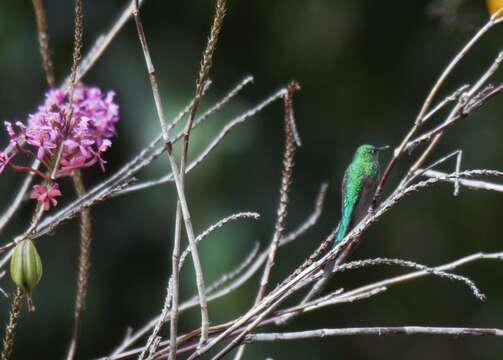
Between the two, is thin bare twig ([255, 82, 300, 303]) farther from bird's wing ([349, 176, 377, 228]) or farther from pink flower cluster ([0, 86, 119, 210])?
pink flower cluster ([0, 86, 119, 210])

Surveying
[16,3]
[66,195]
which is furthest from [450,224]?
[16,3]

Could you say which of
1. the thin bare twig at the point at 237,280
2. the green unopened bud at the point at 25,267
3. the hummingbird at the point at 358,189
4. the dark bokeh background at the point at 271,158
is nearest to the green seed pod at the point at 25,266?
the green unopened bud at the point at 25,267

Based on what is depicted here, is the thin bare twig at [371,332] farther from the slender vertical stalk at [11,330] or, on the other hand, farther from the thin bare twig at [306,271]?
the slender vertical stalk at [11,330]

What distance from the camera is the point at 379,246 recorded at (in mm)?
5281

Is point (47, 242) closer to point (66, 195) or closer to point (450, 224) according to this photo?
point (66, 195)

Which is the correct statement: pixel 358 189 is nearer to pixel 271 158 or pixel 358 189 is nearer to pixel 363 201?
pixel 363 201

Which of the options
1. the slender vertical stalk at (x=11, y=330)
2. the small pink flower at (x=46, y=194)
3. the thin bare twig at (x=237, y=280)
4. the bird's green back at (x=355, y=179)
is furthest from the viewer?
the bird's green back at (x=355, y=179)

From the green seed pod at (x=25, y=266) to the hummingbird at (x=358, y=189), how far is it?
0.33 metres

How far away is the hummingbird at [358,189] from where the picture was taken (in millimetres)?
1226

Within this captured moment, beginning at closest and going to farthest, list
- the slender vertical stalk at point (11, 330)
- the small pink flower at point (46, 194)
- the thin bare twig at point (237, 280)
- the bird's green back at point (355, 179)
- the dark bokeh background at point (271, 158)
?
the slender vertical stalk at point (11, 330)
the small pink flower at point (46, 194)
the thin bare twig at point (237, 280)
the bird's green back at point (355, 179)
the dark bokeh background at point (271, 158)

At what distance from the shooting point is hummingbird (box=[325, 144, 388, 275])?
1226mm

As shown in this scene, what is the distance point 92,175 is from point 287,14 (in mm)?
1744

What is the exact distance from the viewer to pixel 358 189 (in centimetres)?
138

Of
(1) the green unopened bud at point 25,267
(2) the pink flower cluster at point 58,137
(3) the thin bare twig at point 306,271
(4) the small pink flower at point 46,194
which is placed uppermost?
(2) the pink flower cluster at point 58,137
